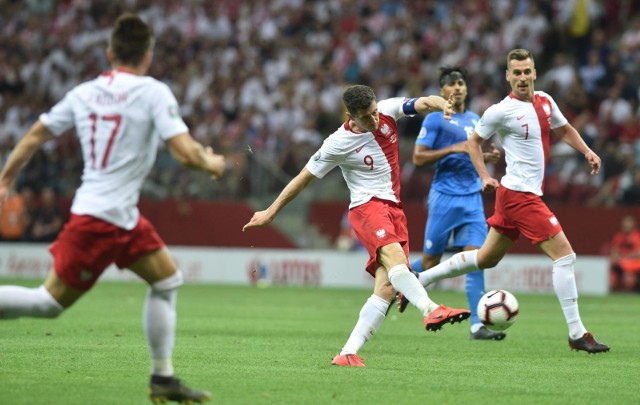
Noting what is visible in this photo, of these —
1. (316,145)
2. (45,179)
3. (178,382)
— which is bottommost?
(45,179)

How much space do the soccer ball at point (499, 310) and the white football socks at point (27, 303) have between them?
180 inches

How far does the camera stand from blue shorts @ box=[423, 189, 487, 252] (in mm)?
12812

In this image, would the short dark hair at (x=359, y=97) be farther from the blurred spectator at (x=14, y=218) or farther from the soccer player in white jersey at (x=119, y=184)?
the blurred spectator at (x=14, y=218)

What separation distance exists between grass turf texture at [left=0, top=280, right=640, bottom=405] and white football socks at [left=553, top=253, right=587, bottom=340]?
255 millimetres

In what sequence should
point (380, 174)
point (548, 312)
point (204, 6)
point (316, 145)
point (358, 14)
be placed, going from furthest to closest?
point (204, 6)
point (358, 14)
point (316, 145)
point (548, 312)
point (380, 174)

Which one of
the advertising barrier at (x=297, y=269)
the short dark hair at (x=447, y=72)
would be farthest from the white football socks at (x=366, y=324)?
the advertising barrier at (x=297, y=269)

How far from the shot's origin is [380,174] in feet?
32.5

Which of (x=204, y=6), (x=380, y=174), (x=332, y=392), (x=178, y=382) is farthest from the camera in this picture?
(x=204, y=6)

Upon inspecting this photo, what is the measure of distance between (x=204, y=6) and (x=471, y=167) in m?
18.5

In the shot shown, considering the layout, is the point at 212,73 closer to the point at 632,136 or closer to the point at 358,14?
the point at 358,14

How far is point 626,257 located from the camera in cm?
2252

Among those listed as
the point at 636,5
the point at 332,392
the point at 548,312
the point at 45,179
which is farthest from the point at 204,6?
the point at 332,392

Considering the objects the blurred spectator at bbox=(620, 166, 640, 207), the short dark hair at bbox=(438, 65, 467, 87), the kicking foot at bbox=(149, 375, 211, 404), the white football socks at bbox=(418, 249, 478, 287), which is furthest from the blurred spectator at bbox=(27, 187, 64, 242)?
the kicking foot at bbox=(149, 375, 211, 404)

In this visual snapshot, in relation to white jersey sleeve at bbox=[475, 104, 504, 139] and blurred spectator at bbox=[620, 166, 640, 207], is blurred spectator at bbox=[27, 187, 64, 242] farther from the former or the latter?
white jersey sleeve at bbox=[475, 104, 504, 139]
